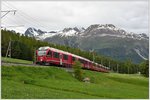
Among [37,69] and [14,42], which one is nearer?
[37,69]

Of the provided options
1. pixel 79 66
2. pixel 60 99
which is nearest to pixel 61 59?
pixel 79 66

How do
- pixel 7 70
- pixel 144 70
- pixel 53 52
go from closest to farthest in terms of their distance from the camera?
pixel 7 70, pixel 53 52, pixel 144 70

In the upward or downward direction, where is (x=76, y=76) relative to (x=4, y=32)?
downward

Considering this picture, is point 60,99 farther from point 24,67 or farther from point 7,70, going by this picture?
point 24,67

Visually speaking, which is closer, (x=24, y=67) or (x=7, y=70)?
(x=7, y=70)

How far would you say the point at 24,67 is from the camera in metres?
47.0

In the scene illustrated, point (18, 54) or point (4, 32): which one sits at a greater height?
point (4, 32)

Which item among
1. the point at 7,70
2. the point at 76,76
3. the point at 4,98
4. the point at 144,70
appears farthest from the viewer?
the point at 144,70

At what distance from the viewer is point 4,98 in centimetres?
2127

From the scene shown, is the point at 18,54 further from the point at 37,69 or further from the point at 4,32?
the point at 37,69

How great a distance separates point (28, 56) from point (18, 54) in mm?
5309

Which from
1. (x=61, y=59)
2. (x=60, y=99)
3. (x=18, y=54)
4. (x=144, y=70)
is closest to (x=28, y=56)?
(x=18, y=54)

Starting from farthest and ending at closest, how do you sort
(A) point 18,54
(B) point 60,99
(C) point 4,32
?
(C) point 4,32 → (A) point 18,54 → (B) point 60,99

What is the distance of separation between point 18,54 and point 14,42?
4.55 meters
